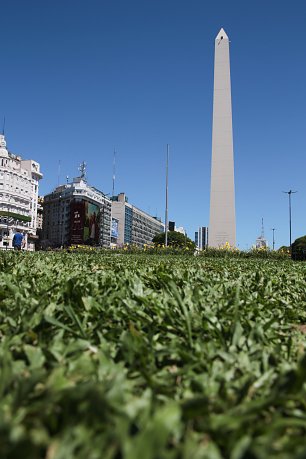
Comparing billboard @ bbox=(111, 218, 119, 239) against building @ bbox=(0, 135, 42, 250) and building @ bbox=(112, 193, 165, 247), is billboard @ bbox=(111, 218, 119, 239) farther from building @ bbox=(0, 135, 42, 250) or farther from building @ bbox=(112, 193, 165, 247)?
building @ bbox=(0, 135, 42, 250)

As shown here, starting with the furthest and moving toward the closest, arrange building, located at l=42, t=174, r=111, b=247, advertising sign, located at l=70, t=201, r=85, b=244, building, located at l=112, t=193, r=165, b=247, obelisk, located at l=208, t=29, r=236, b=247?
1. building, located at l=112, t=193, r=165, b=247
2. building, located at l=42, t=174, r=111, b=247
3. advertising sign, located at l=70, t=201, r=85, b=244
4. obelisk, located at l=208, t=29, r=236, b=247

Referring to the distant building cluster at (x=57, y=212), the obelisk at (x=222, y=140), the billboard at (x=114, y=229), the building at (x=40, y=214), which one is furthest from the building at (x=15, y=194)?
the obelisk at (x=222, y=140)

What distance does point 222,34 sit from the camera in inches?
1257

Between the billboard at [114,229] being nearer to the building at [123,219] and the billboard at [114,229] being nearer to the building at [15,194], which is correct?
the building at [123,219]

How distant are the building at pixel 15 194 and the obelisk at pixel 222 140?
92.5 m

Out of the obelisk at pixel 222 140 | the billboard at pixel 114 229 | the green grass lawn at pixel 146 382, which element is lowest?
the green grass lawn at pixel 146 382

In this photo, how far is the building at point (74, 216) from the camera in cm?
14725

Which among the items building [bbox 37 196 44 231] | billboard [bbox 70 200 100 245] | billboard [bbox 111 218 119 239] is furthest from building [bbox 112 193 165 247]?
building [bbox 37 196 44 231]

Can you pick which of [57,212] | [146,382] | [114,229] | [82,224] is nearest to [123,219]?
[114,229]

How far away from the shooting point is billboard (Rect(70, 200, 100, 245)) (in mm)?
145625

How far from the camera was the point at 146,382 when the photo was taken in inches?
47.7

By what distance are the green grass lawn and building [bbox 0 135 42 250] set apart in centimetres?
11715

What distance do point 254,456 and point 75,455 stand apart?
0.35 m

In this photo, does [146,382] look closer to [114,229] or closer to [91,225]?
[91,225]
